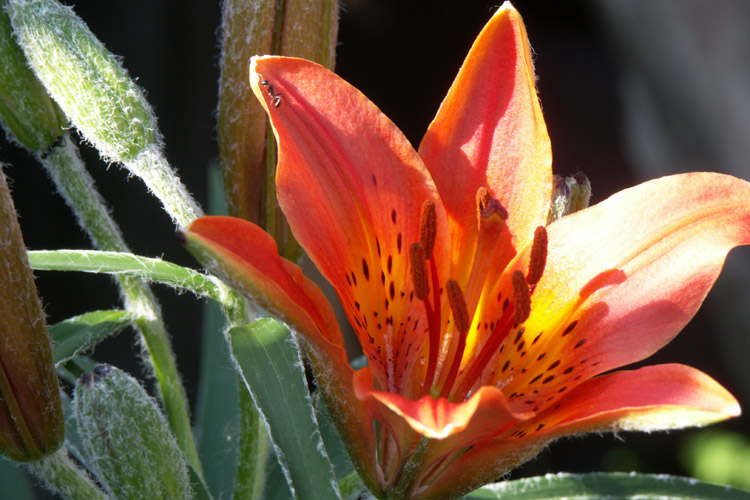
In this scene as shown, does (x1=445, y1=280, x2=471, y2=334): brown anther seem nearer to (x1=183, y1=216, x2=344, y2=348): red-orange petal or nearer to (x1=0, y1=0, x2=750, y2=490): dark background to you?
(x1=183, y1=216, x2=344, y2=348): red-orange petal

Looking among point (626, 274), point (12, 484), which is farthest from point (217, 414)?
point (626, 274)

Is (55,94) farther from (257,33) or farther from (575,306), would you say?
(575,306)

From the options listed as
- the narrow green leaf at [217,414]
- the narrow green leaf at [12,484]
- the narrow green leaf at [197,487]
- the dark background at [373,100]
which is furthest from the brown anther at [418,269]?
the dark background at [373,100]

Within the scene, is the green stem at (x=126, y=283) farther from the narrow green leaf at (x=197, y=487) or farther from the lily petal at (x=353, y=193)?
the lily petal at (x=353, y=193)

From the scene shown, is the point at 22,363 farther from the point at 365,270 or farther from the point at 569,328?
the point at 569,328

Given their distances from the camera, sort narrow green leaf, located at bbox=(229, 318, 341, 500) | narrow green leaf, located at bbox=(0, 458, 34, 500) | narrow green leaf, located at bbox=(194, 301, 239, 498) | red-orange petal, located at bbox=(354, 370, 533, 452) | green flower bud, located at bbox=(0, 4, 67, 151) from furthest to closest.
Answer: narrow green leaf, located at bbox=(194, 301, 239, 498) → narrow green leaf, located at bbox=(0, 458, 34, 500) → green flower bud, located at bbox=(0, 4, 67, 151) → narrow green leaf, located at bbox=(229, 318, 341, 500) → red-orange petal, located at bbox=(354, 370, 533, 452)

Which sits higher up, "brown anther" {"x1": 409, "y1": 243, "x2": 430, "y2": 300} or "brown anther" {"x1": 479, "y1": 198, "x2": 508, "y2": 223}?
"brown anther" {"x1": 479, "y1": 198, "x2": 508, "y2": 223}

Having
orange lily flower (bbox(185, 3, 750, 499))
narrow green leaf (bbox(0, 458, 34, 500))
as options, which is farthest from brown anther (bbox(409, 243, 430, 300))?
narrow green leaf (bbox(0, 458, 34, 500))
